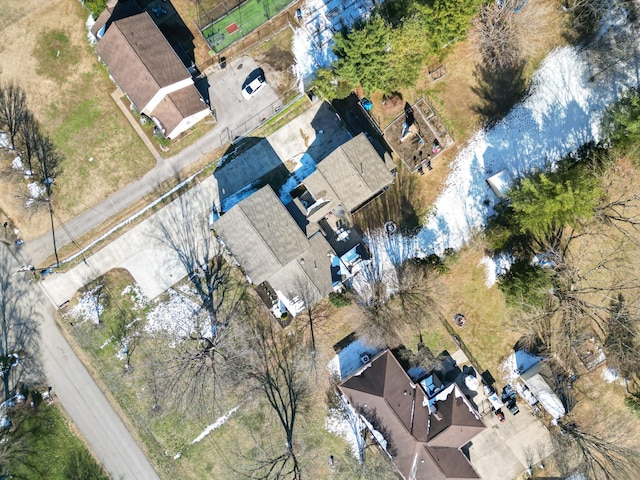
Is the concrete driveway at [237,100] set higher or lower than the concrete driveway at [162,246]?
higher

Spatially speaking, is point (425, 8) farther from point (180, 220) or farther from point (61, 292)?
Answer: point (61, 292)

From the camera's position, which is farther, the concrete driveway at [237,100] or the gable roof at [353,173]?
the concrete driveway at [237,100]

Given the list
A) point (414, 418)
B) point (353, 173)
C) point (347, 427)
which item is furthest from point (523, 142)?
point (347, 427)

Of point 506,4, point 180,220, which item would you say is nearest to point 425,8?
point 506,4

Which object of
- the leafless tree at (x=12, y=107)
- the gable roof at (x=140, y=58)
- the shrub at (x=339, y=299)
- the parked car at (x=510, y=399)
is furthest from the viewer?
the leafless tree at (x=12, y=107)

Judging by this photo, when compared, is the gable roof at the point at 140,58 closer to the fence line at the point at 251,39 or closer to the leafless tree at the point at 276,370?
the fence line at the point at 251,39

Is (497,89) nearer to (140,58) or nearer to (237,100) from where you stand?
(237,100)

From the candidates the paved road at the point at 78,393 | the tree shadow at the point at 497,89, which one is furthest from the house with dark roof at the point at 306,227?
the paved road at the point at 78,393
